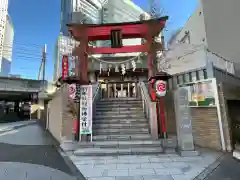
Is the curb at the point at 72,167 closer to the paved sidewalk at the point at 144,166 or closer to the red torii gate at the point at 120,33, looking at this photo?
the paved sidewalk at the point at 144,166

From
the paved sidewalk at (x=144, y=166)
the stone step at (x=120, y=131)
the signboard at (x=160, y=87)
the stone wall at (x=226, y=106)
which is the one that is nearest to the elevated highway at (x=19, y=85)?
the stone step at (x=120, y=131)

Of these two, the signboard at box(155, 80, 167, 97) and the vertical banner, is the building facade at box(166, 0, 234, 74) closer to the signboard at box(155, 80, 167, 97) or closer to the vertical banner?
the signboard at box(155, 80, 167, 97)

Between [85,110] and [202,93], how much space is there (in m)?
4.95

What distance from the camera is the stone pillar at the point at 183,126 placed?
512 centimetres

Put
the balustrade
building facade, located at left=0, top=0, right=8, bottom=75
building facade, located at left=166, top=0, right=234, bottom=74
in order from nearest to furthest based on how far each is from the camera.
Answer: building facade, located at left=166, top=0, right=234, bottom=74
the balustrade
building facade, located at left=0, top=0, right=8, bottom=75

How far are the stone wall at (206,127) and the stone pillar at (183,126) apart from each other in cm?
109

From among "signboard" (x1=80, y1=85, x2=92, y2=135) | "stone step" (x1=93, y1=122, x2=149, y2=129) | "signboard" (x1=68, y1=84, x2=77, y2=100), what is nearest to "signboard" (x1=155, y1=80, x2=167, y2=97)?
"stone step" (x1=93, y1=122, x2=149, y2=129)

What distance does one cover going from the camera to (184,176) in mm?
3537

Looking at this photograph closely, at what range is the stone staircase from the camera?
5.29 m

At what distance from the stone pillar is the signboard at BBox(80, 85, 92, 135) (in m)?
3.45

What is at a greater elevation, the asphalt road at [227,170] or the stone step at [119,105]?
the stone step at [119,105]

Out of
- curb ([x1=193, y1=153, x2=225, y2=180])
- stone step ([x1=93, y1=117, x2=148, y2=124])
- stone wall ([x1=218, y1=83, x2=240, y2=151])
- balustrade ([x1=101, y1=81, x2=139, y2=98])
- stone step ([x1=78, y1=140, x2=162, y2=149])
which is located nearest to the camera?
curb ([x1=193, y1=153, x2=225, y2=180])

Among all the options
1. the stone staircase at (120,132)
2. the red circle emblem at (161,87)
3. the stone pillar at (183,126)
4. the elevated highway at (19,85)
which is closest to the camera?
the stone pillar at (183,126)

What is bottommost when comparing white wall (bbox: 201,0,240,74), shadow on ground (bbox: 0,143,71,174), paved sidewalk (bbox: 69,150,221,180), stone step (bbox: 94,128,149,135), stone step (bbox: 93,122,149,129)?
paved sidewalk (bbox: 69,150,221,180)
